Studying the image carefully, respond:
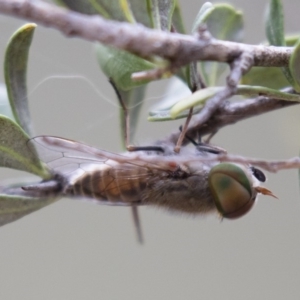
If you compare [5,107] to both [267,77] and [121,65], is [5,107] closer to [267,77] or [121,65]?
[121,65]

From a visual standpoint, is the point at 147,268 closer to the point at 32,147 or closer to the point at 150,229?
the point at 150,229

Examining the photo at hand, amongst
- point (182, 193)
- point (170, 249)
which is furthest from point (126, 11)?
point (170, 249)

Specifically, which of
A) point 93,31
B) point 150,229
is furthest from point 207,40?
point 150,229

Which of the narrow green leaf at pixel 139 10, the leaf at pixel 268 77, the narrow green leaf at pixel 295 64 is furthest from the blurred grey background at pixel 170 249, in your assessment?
the narrow green leaf at pixel 295 64

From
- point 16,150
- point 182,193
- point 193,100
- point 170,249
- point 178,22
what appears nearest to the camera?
point 193,100

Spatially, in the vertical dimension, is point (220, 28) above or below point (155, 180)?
above

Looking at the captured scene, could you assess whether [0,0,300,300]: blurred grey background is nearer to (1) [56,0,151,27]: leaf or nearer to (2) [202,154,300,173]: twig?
(1) [56,0,151,27]: leaf
